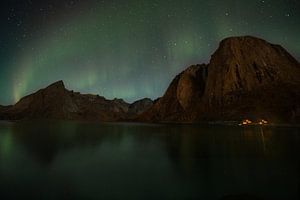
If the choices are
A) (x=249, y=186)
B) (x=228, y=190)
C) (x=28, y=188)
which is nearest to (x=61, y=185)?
(x=28, y=188)

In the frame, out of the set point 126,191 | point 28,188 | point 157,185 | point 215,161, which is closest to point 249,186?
point 157,185

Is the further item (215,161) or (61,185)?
(215,161)

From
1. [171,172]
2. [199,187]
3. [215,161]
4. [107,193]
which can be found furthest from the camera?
[215,161]

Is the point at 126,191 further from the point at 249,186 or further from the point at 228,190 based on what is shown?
the point at 249,186

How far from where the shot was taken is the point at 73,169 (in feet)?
104

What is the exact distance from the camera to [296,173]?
92.2ft

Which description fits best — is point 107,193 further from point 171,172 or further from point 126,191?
point 171,172

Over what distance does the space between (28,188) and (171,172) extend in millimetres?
13318

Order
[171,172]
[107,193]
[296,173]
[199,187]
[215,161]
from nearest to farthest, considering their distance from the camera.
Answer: [107,193] < [199,187] < [296,173] < [171,172] < [215,161]

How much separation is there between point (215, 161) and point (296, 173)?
1008cm

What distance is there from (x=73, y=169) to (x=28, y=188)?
9160 mm

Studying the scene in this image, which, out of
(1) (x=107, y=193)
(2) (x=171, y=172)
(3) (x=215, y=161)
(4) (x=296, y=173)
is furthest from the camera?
(3) (x=215, y=161)

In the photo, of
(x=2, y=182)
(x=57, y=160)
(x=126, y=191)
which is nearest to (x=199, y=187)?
(x=126, y=191)

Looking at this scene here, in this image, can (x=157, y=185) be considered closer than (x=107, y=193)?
No
